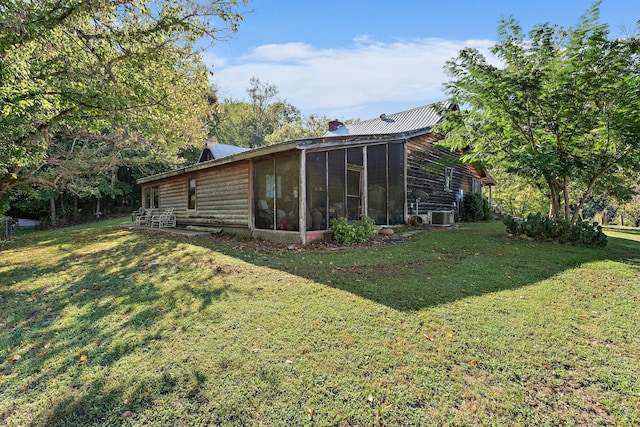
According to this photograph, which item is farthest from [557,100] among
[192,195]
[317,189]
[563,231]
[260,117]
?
[260,117]

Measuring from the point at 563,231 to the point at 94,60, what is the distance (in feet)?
40.0

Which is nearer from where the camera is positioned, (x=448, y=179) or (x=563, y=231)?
(x=563, y=231)

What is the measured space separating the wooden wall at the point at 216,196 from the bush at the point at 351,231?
303 cm

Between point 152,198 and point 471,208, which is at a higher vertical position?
point 152,198

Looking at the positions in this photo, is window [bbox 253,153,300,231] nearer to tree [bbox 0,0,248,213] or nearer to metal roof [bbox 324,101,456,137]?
tree [bbox 0,0,248,213]

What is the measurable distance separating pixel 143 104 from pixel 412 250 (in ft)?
25.2

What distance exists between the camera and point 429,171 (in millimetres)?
12930

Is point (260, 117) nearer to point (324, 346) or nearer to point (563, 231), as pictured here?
point (563, 231)

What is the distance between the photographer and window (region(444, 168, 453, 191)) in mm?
14301

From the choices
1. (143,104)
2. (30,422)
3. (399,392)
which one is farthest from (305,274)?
(143,104)

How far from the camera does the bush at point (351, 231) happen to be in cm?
802

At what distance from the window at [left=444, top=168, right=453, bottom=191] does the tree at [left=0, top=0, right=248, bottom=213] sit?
11.2m

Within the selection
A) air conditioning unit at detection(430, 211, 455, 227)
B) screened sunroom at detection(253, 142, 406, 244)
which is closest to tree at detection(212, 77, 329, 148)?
air conditioning unit at detection(430, 211, 455, 227)

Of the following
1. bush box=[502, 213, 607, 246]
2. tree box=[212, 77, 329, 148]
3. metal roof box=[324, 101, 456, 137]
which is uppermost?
tree box=[212, 77, 329, 148]
